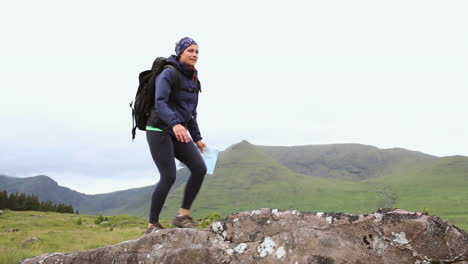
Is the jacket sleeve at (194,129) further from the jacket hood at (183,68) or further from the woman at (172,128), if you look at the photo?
the jacket hood at (183,68)

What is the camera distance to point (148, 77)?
6395 mm

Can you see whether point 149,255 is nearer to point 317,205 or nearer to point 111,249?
point 111,249

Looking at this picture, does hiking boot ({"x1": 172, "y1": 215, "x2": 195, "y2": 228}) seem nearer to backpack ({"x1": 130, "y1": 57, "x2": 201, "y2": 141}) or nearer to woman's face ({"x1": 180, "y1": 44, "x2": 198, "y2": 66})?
backpack ({"x1": 130, "y1": 57, "x2": 201, "y2": 141})

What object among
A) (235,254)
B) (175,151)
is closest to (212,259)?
(235,254)

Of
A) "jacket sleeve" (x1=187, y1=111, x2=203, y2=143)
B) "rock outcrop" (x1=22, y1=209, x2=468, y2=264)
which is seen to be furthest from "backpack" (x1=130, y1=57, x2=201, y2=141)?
"rock outcrop" (x1=22, y1=209, x2=468, y2=264)

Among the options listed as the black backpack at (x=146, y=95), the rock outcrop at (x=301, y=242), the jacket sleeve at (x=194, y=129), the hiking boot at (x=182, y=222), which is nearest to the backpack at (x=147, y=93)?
the black backpack at (x=146, y=95)

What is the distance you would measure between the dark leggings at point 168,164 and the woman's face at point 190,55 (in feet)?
4.35

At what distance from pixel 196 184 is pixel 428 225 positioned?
146 inches

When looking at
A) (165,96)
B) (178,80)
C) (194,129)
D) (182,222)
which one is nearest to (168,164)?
(182,222)

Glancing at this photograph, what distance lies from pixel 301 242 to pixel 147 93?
3.67 m

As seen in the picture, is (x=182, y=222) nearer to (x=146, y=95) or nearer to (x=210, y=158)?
(x=210, y=158)

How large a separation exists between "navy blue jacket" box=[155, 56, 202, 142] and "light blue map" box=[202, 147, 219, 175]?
81 centimetres

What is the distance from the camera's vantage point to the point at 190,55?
6.25 metres

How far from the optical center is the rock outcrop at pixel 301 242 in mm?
3754
